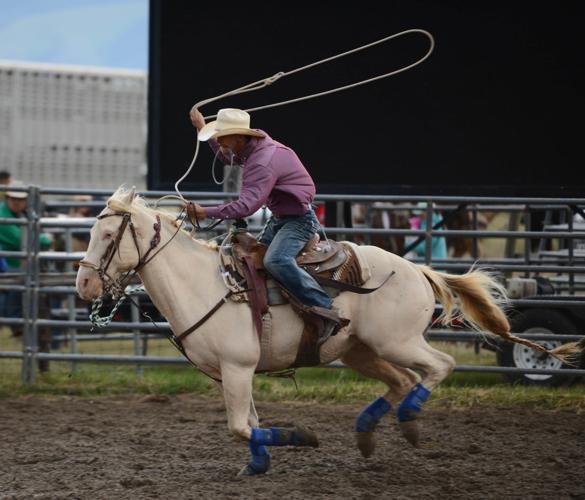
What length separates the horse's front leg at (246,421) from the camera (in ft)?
19.9

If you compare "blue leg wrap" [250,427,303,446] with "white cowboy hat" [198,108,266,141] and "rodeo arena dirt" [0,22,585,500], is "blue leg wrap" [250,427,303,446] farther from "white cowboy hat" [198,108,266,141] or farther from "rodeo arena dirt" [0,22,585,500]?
"white cowboy hat" [198,108,266,141]

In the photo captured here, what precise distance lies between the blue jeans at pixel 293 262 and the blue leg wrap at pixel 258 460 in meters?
0.91

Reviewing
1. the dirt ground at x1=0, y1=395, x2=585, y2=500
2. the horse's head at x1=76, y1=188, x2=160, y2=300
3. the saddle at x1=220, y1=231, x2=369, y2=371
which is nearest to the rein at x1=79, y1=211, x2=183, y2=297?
the horse's head at x1=76, y1=188, x2=160, y2=300

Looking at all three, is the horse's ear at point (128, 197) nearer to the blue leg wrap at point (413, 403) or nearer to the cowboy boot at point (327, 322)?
the cowboy boot at point (327, 322)

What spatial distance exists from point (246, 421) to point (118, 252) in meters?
1.24

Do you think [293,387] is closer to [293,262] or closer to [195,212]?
[293,262]

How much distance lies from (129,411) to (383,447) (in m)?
2.49

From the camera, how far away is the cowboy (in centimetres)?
613

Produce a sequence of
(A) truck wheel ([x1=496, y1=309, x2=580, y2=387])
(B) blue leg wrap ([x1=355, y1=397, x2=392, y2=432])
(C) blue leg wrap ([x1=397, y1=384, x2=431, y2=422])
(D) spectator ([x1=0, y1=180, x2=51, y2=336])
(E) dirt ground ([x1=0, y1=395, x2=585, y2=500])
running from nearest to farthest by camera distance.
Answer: (E) dirt ground ([x1=0, y1=395, x2=585, y2=500]), (C) blue leg wrap ([x1=397, y1=384, x2=431, y2=422]), (B) blue leg wrap ([x1=355, y1=397, x2=392, y2=432]), (A) truck wheel ([x1=496, y1=309, x2=580, y2=387]), (D) spectator ([x1=0, y1=180, x2=51, y2=336])

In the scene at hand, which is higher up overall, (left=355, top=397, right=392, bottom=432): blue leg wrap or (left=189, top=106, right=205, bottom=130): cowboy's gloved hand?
(left=189, top=106, right=205, bottom=130): cowboy's gloved hand

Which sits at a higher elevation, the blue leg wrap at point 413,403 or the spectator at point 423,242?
the spectator at point 423,242

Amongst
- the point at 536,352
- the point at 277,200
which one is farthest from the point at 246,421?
the point at 536,352

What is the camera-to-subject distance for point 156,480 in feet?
20.3

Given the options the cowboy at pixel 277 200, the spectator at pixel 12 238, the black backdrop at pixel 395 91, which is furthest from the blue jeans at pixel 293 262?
the spectator at pixel 12 238
